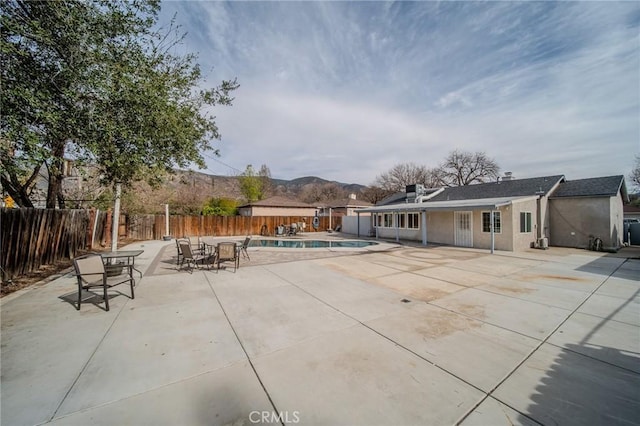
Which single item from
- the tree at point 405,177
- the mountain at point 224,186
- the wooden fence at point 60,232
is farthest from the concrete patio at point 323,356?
the tree at point 405,177

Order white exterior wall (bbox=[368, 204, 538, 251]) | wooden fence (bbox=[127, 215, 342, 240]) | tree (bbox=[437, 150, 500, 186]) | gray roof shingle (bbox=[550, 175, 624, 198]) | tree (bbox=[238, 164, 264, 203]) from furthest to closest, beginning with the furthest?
tree (bbox=[238, 164, 264, 203]), tree (bbox=[437, 150, 500, 186]), wooden fence (bbox=[127, 215, 342, 240]), gray roof shingle (bbox=[550, 175, 624, 198]), white exterior wall (bbox=[368, 204, 538, 251])

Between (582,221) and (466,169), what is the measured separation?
21.7 m

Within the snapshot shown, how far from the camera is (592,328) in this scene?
3748 mm

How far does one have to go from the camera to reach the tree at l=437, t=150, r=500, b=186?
3291cm

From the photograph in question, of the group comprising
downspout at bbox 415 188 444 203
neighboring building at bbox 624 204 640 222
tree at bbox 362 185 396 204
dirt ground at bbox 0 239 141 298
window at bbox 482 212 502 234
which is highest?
tree at bbox 362 185 396 204

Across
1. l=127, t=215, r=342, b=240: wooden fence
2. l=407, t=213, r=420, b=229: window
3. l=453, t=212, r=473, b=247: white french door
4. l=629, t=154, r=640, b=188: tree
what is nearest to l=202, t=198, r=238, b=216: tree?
l=127, t=215, r=342, b=240: wooden fence

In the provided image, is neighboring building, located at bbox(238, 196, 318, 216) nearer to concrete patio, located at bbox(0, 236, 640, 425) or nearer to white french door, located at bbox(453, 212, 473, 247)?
white french door, located at bbox(453, 212, 473, 247)

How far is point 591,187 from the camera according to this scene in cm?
1433

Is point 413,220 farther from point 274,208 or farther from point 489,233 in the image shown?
point 274,208

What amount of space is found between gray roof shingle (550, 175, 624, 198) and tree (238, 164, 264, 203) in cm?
3270

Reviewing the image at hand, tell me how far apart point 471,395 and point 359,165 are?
30571 millimetres

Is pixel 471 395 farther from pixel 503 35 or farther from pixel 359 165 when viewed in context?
pixel 359 165

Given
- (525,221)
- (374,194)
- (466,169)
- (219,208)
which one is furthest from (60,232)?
(466,169)

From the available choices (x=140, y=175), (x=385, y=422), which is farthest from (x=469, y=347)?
(x=140, y=175)
